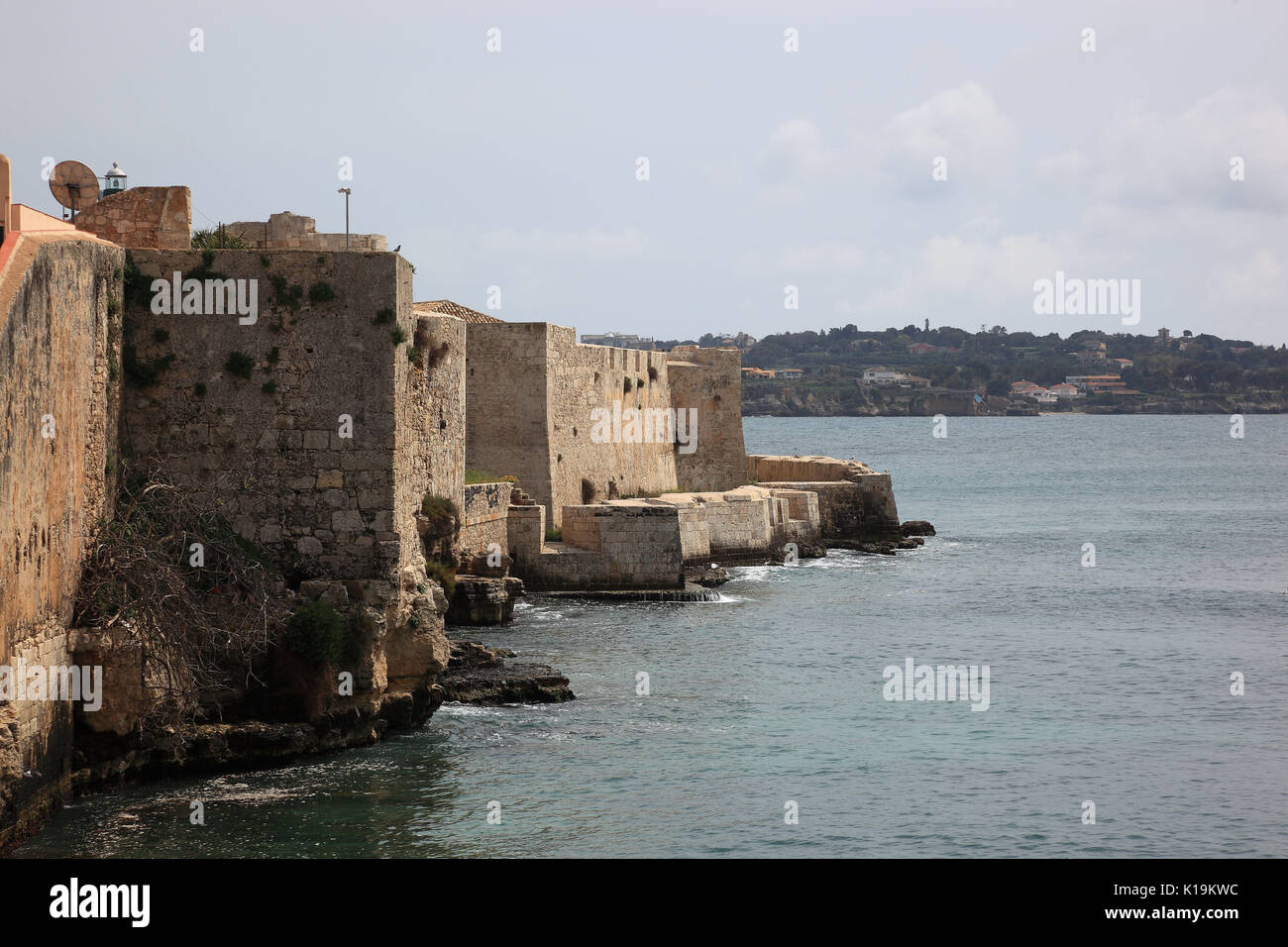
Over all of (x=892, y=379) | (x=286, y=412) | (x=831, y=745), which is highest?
(x=892, y=379)

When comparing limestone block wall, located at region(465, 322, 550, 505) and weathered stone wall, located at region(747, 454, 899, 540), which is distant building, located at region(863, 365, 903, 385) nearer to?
weathered stone wall, located at region(747, 454, 899, 540)

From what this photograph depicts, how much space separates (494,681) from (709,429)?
80.1 feet

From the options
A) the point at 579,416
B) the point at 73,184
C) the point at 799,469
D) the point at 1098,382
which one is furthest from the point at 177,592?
the point at 1098,382

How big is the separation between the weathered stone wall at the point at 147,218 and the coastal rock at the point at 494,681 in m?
5.67

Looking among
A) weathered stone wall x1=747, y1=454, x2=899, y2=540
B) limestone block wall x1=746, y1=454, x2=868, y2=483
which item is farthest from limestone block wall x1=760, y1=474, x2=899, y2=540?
limestone block wall x1=746, y1=454, x2=868, y2=483

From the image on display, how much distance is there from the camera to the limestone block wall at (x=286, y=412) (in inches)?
534

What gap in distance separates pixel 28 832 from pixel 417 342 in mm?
7910

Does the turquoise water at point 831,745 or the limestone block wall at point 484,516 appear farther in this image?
the limestone block wall at point 484,516

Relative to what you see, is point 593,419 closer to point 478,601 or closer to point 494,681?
point 478,601

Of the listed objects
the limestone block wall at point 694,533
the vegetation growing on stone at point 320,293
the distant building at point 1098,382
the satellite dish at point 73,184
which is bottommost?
the limestone block wall at point 694,533

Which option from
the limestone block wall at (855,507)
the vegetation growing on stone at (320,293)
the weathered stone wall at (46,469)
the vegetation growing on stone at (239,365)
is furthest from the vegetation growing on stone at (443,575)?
the limestone block wall at (855,507)

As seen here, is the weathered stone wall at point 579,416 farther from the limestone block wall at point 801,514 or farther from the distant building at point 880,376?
the distant building at point 880,376

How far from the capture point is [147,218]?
14.6 metres
